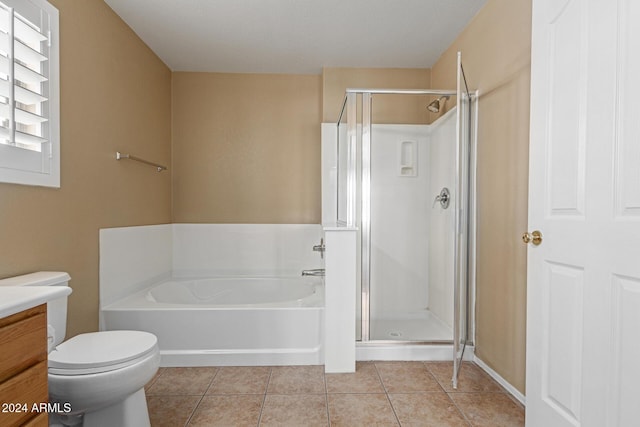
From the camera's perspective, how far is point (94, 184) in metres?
2.44

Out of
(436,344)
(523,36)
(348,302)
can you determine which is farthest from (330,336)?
(523,36)

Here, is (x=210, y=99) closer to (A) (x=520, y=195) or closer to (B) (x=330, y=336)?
(B) (x=330, y=336)

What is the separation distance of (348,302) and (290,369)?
590mm

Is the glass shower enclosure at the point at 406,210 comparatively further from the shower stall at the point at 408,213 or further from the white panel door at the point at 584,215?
the white panel door at the point at 584,215

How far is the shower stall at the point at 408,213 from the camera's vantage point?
2.70 m

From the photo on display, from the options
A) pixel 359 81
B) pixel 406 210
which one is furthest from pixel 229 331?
pixel 359 81

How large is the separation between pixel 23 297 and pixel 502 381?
7.90ft

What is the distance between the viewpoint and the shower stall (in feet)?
8.86

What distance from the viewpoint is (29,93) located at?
1.81m

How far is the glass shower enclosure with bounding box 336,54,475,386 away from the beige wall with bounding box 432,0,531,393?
0.47ft

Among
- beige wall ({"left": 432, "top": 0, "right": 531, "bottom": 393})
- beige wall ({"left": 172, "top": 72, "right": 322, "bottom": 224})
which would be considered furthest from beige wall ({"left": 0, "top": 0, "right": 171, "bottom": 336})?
beige wall ({"left": 432, "top": 0, "right": 531, "bottom": 393})

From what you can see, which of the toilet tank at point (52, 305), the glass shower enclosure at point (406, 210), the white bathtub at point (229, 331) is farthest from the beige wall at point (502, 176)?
the toilet tank at point (52, 305)

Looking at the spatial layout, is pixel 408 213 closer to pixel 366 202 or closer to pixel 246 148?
pixel 366 202

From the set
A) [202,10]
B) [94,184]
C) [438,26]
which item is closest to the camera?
[94,184]
